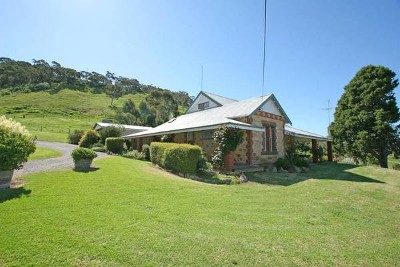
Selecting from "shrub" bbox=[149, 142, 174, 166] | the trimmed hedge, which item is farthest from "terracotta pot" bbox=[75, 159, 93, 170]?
"shrub" bbox=[149, 142, 174, 166]

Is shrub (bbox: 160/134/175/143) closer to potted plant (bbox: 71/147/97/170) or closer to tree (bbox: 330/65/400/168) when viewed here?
potted plant (bbox: 71/147/97/170)

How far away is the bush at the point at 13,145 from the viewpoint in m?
7.33

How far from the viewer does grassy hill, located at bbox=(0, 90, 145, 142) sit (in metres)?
54.3

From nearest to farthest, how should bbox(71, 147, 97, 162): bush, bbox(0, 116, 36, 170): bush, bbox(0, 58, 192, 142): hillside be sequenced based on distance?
bbox(0, 116, 36, 170): bush
bbox(71, 147, 97, 162): bush
bbox(0, 58, 192, 142): hillside

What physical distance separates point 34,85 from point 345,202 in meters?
105

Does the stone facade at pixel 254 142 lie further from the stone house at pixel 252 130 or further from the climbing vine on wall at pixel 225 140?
the climbing vine on wall at pixel 225 140

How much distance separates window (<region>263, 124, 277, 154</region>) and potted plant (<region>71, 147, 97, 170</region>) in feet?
39.7

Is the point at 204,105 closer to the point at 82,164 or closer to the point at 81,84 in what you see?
the point at 82,164

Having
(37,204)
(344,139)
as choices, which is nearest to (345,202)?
(37,204)

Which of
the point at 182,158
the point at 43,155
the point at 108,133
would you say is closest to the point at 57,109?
the point at 108,133

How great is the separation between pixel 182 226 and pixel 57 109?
76.3m

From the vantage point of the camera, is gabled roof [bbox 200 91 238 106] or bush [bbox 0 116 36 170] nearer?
bush [bbox 0 116 36 170]

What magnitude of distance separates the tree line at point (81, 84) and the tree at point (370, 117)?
4597 centimetres

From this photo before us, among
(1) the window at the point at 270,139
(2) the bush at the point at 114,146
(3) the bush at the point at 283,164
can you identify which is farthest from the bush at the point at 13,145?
(2) the bush at the point at 114,146
